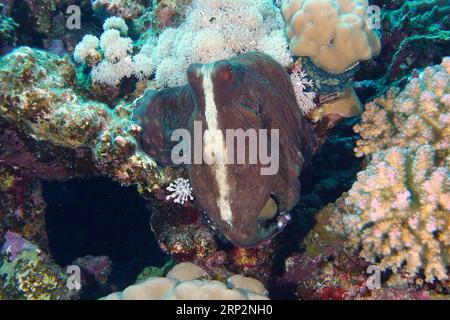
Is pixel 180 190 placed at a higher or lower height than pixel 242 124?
lower

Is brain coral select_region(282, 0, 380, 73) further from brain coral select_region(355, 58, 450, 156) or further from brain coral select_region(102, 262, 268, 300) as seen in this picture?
brain coral select_region(102, 262, 268, 300)

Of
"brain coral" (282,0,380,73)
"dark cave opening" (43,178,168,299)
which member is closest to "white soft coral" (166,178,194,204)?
"dark cave opening" (43,178,168,299)

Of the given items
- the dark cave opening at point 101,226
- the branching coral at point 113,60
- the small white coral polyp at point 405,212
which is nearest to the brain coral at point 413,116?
the small white coral polyp at point 405,212

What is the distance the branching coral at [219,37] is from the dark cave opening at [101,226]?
2.03 metres

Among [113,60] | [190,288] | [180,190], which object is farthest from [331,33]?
[190,288]

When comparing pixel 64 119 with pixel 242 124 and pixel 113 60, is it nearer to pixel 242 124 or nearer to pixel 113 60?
pixel 113 60

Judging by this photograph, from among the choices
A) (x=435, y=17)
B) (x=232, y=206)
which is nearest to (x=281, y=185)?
(x=232, y=206)

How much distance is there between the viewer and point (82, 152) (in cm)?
450

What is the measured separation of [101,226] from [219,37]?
3.62 meters

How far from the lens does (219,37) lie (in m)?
4.35

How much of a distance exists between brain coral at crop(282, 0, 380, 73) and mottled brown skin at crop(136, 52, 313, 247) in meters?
0.43

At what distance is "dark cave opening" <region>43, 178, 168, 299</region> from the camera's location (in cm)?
543

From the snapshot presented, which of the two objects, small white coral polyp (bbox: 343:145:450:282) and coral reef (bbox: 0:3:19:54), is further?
coral reef (bbox: 0:3:19:54)
